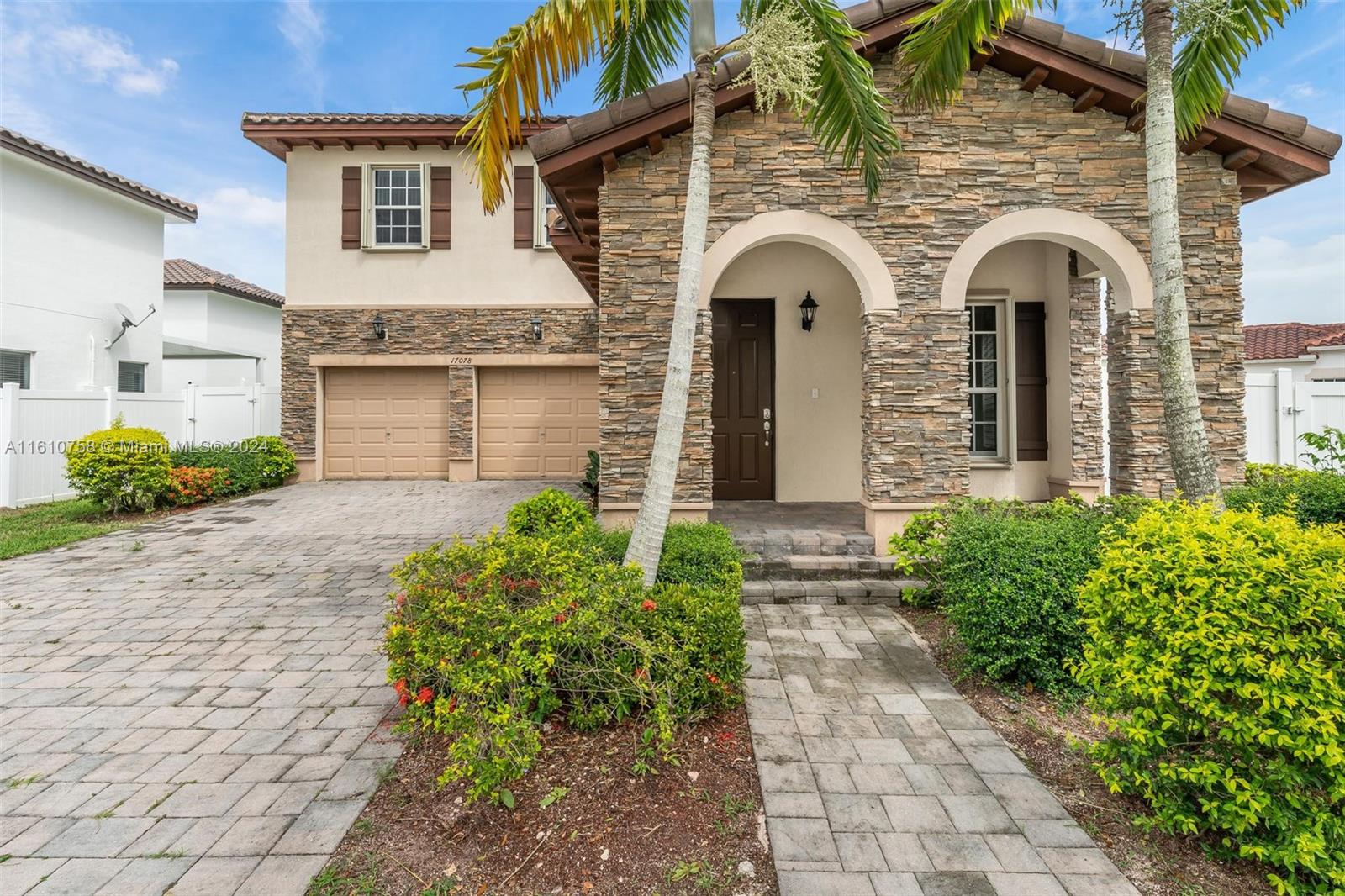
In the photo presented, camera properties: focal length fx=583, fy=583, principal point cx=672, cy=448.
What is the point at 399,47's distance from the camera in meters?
8.19

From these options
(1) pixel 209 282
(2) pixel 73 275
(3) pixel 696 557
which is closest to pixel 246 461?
(2) pixel 73 275

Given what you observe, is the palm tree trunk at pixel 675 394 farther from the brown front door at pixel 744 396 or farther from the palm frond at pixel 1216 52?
the palm frond at pixel 1216 52

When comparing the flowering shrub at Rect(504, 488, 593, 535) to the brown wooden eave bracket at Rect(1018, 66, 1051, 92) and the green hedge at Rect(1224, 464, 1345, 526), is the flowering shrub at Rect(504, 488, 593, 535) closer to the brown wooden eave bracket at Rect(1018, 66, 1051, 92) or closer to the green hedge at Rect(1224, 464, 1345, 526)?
the green hedge at Rect(1224, 464, 1345, 526)

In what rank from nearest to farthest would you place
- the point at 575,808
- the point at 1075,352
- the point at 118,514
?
1. the point at 575,808
2. the point at 1075,352
3. the point at 118,514

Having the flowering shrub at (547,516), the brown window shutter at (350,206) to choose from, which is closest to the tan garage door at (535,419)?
the brown window shutter at (350,206)

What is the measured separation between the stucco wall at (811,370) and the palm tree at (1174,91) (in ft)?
9.95

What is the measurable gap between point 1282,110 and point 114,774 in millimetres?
9889

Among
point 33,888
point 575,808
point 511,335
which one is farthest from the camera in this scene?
point 511,335

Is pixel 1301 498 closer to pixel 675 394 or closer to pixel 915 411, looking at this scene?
pixel 915 411

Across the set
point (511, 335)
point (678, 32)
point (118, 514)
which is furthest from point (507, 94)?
point (118, 514)

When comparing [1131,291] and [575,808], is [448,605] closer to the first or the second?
[575,808]

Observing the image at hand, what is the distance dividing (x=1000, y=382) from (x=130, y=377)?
1658cm

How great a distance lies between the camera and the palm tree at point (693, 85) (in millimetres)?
4055

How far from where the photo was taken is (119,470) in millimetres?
8875
